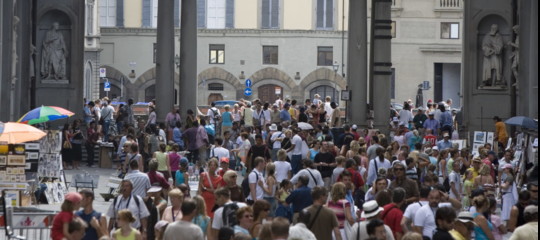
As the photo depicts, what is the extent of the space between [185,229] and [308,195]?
16.6ft

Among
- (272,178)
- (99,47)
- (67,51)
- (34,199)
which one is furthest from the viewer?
(99,47)

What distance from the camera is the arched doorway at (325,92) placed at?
3556 inches

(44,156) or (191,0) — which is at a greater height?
(191,0)

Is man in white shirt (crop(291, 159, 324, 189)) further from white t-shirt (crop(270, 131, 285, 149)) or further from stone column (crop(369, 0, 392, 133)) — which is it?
stone column (crop(369, 0, 392, 133))

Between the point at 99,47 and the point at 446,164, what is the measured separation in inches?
2258

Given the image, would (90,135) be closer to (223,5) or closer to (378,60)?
(378,60)

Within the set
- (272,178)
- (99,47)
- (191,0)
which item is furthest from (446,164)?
(99,47)

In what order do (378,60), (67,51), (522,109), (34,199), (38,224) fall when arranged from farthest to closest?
1. (378,60)
2. (67,51)
3. (522,109)
4. (34,199)
5. (38,224)

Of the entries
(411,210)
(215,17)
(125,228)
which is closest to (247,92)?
(215,17)

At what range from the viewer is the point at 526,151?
31.7 m

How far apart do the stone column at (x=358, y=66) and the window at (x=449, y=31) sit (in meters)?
39.7

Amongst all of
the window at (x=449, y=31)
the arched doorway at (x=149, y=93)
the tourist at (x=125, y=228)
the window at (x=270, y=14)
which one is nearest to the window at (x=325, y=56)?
the window at (x=270, y=14)

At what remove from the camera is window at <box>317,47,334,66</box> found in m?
90.6

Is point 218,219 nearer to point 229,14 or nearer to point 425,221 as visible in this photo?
point 425,221
